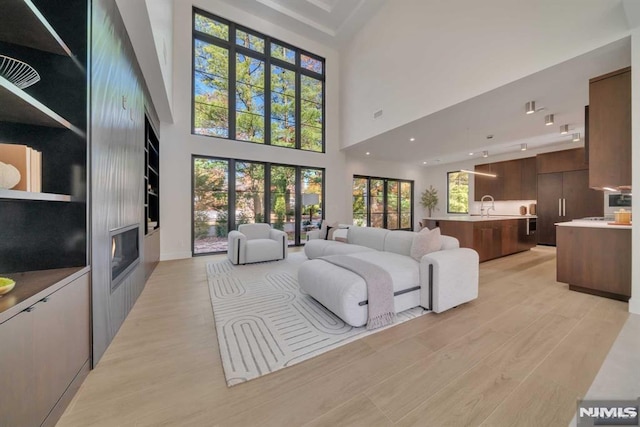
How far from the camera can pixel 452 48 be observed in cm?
395

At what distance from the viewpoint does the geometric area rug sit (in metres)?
1.67

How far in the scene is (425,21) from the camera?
4453mm

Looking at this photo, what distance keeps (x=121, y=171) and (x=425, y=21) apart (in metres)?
5.52

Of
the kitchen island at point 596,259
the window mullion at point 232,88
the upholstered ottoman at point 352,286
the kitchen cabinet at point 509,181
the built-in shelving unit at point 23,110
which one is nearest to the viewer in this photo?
the built-in shelving unit at point 23,110

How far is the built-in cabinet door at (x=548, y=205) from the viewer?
6.26 meters

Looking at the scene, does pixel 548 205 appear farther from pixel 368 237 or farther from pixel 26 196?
pixel 26 196

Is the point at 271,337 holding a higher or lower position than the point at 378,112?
lower

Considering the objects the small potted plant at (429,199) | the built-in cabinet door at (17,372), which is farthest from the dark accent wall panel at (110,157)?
the small potted plant at (429,199)

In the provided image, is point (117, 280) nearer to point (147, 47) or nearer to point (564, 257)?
point (147, 47)

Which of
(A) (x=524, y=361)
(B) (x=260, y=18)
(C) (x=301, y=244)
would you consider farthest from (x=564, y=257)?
(B) (x=260, y=18)

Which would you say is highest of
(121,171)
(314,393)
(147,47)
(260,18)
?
(260,18)

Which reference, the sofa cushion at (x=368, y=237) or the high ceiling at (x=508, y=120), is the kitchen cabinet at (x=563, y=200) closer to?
the high ceiling at (x=508, y=120)

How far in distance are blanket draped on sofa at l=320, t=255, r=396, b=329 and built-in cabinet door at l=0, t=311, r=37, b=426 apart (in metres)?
2.01

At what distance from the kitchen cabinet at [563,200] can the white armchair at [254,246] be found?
7.10 m
